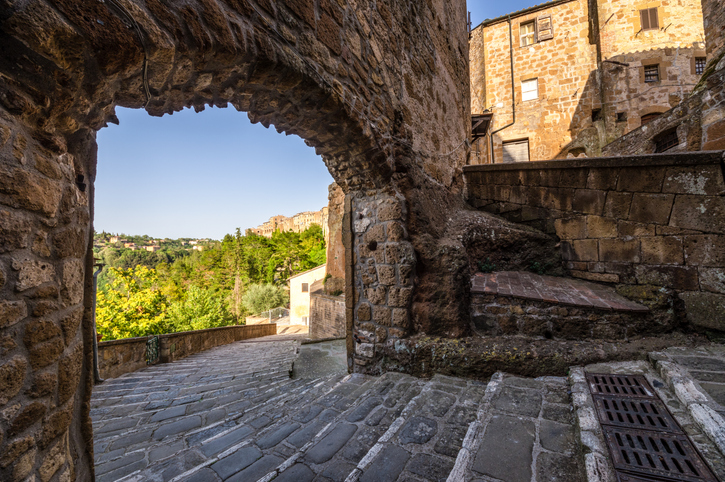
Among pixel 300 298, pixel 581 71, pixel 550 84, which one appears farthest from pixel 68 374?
pixel 300 298

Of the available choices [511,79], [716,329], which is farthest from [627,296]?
[511,79]

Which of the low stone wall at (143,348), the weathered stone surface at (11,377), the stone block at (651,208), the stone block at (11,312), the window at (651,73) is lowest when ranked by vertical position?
the low stone wall at (143,348)

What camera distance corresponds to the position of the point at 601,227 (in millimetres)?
3121

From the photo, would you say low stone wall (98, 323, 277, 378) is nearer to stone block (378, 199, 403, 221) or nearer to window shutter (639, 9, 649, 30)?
stone block (378, 199, 403, 221)

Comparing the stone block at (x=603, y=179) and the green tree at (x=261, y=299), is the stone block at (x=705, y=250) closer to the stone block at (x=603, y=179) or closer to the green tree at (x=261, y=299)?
the stone block at (x=603, y=179)

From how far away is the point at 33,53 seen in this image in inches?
37.0

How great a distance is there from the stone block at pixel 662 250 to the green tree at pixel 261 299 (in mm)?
27007

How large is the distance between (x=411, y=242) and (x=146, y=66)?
2.37 meters

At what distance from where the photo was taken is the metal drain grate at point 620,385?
1863mm

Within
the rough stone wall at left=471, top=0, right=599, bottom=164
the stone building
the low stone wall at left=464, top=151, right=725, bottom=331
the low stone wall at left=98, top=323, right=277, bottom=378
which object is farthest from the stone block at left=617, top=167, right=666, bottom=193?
the rough stone wall at left=471, top=0, right=599, bottom=164

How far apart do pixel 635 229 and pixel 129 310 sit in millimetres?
14606

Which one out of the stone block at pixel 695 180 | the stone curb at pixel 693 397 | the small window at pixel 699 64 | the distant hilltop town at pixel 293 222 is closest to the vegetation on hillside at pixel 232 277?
the stone curb at pixel 693 397

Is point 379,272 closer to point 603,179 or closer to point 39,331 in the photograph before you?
point 39,331

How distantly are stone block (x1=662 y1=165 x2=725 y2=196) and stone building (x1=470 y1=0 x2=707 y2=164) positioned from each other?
35.0 ft
